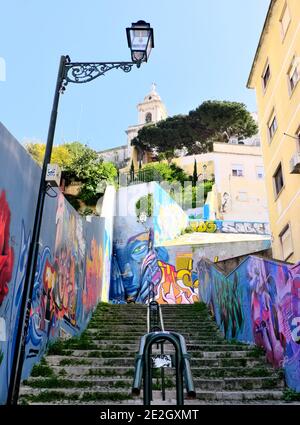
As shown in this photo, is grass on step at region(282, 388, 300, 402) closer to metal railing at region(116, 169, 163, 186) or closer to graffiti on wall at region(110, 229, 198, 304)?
graffiti on wall at region(110, 229, 198, 304)

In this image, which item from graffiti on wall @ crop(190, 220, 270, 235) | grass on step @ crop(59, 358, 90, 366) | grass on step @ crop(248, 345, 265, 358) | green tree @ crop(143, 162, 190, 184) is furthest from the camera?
green tree @ crop(143, 162, 190, 184)

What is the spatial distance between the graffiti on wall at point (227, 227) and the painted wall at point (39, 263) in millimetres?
19652

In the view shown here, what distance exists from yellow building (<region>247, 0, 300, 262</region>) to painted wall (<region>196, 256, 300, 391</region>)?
4122 millimetres

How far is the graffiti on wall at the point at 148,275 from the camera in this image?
70.9 feet

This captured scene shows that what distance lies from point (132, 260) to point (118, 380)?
15510 mm

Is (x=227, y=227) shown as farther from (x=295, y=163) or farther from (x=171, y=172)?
(x=295, y=163)

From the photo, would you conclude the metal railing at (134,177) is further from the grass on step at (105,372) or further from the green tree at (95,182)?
the grass on step at (105,372)

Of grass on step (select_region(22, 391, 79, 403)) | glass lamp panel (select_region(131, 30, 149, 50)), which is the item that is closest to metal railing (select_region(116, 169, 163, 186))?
glass lamp panel (select_region(131, 30, 149, 50))

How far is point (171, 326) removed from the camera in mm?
10664

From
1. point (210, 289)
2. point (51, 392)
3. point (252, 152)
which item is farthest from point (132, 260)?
point (252, 152)

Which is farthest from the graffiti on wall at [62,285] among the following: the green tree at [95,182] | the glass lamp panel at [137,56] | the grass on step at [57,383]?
the green tree at [95,182]

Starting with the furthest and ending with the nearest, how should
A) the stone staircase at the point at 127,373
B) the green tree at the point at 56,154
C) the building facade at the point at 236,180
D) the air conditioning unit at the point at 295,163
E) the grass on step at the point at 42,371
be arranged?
the building facade at the point at 236,180 → the green tree at the point at 56,154 → the air conditioning unit at the point at 295,163 → the grass on step at the point at 42,371 → the stone staircase at the point at 127,373

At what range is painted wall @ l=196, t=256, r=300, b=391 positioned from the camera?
661cm
